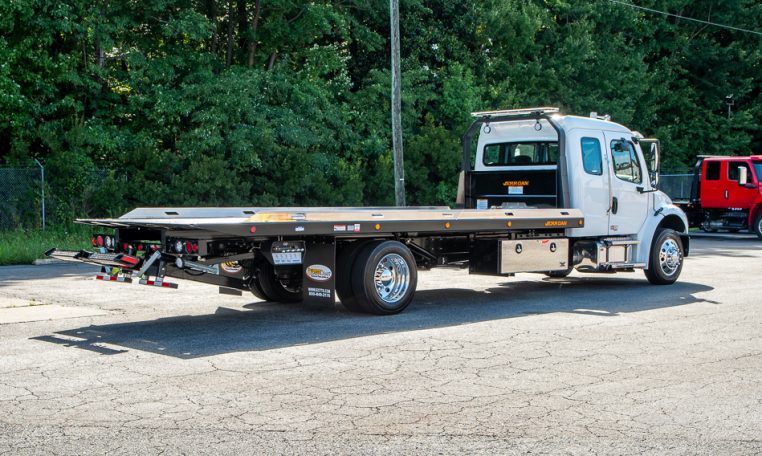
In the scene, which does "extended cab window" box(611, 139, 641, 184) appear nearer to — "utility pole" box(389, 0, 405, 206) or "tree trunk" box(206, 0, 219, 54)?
"utility pole" box(389, 0, 405, 206)

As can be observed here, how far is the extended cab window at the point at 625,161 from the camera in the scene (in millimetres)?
14977

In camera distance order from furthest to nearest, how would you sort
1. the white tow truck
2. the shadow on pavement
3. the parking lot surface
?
the white tow truck → the shadow on pavement → the parking lot surface

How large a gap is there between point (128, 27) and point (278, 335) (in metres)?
20.0

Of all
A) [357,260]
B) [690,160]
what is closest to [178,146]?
[357,260]

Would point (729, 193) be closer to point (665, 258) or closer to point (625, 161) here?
point (665, 258)

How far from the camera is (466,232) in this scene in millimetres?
12742

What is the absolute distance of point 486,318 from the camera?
37.9 feet

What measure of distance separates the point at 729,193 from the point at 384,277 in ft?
69.4

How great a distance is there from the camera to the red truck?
95.3 ft

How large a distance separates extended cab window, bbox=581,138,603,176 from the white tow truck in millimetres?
18

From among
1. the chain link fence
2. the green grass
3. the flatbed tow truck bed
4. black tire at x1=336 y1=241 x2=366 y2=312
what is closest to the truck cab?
the flatbed tow truck bed

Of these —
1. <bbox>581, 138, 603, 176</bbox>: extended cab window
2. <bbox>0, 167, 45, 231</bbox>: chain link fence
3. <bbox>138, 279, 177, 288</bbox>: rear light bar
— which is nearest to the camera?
<bbox>138, 279, 177, 288</bbox>: rear light bar

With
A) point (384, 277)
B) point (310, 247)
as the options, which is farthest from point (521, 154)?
point (310, 247)

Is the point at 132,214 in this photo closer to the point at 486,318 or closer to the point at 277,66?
the point at 486,318
